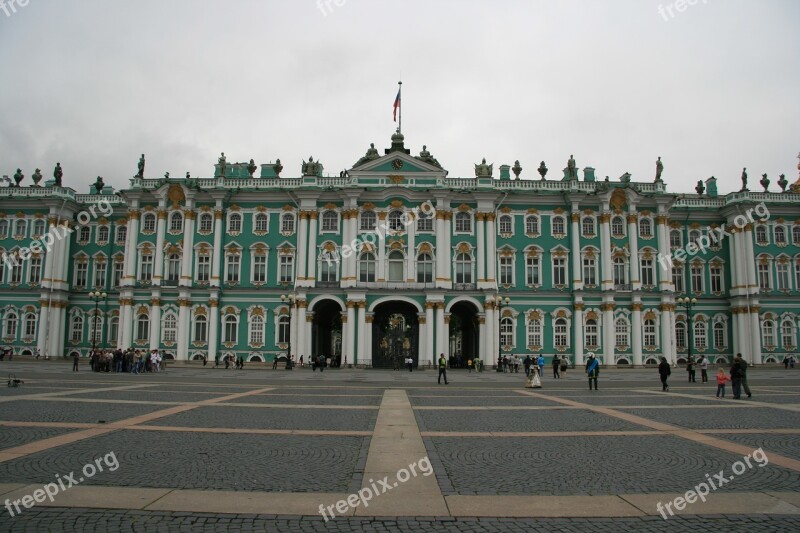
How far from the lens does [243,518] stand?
7195mm

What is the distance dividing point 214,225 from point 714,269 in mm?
49186

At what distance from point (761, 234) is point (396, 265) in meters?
36.5

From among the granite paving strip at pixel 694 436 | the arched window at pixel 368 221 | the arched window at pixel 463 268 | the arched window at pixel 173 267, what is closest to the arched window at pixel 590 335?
the arched window at pixel 463 268

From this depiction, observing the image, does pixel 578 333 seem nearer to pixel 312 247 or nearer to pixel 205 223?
pixel 312 247

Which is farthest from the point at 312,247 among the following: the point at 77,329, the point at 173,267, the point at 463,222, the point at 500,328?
the point at 77,329

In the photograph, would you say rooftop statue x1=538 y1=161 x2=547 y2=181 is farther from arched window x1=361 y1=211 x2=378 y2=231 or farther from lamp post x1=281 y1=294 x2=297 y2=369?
lamp post x1=281 y1=294 x2=297 y2=369

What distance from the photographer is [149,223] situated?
55500 mm

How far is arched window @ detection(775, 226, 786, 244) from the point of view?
5738 centimetres

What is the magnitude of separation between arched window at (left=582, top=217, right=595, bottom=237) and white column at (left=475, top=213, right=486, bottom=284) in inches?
378

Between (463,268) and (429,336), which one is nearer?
(429,336)

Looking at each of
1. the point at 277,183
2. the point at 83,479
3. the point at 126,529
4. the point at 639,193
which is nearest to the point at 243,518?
the point at 126,529

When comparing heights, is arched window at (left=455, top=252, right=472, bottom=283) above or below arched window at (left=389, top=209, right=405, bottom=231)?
below

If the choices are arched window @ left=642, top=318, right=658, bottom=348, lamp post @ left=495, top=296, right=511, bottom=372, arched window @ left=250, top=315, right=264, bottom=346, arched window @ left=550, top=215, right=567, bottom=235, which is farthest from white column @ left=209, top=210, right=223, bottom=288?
arched window @ left=642, top=318, right=658, bottom=348

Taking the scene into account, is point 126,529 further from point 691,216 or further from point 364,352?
point 691,216
